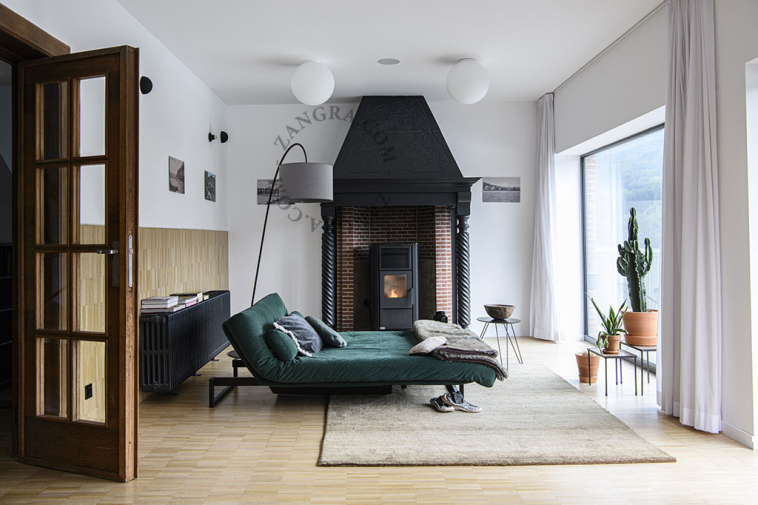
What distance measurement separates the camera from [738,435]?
3270 mm

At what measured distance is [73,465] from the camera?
2.88 m

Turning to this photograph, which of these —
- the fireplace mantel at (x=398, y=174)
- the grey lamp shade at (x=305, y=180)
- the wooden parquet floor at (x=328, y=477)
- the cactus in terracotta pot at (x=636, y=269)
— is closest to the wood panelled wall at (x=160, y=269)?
the wooden parquet floor at (x=328, y=477)

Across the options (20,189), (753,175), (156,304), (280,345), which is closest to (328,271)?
(156,304)

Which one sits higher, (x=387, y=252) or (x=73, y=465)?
(x=387, y=252)

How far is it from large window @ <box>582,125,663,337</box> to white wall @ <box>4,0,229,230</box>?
436 centimetres

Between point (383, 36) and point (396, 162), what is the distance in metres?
1.91

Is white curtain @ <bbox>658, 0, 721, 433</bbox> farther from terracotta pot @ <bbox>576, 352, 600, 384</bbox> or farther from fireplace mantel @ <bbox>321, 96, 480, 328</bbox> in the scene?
fireplace mantel @ <bbox>321, 96, 480, 328</bbox>

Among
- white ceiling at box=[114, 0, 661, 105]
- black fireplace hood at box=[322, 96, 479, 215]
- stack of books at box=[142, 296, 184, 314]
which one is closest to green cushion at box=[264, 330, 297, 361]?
stack of books at box=[142, 296, 184, 314]

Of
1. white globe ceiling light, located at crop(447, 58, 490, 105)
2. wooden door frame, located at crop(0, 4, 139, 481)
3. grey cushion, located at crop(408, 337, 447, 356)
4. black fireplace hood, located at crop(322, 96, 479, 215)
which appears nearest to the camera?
wooden door frame, located at crop(0, 4, 139, 481)

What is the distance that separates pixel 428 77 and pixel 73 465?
4.86 meters

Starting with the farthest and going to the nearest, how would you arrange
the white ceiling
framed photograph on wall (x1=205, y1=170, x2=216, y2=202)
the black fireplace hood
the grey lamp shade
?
the black fireplace hood → framed photograph on wall (x1=205, y1=170, x2=216, y2=202) → the grey lamp shade → the white ceiling

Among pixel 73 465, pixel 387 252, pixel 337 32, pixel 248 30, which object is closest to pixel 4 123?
pixel 248 30

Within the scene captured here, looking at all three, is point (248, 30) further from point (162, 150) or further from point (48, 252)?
point (48, 252)

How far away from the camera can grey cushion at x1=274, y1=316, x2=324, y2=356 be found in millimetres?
4020
